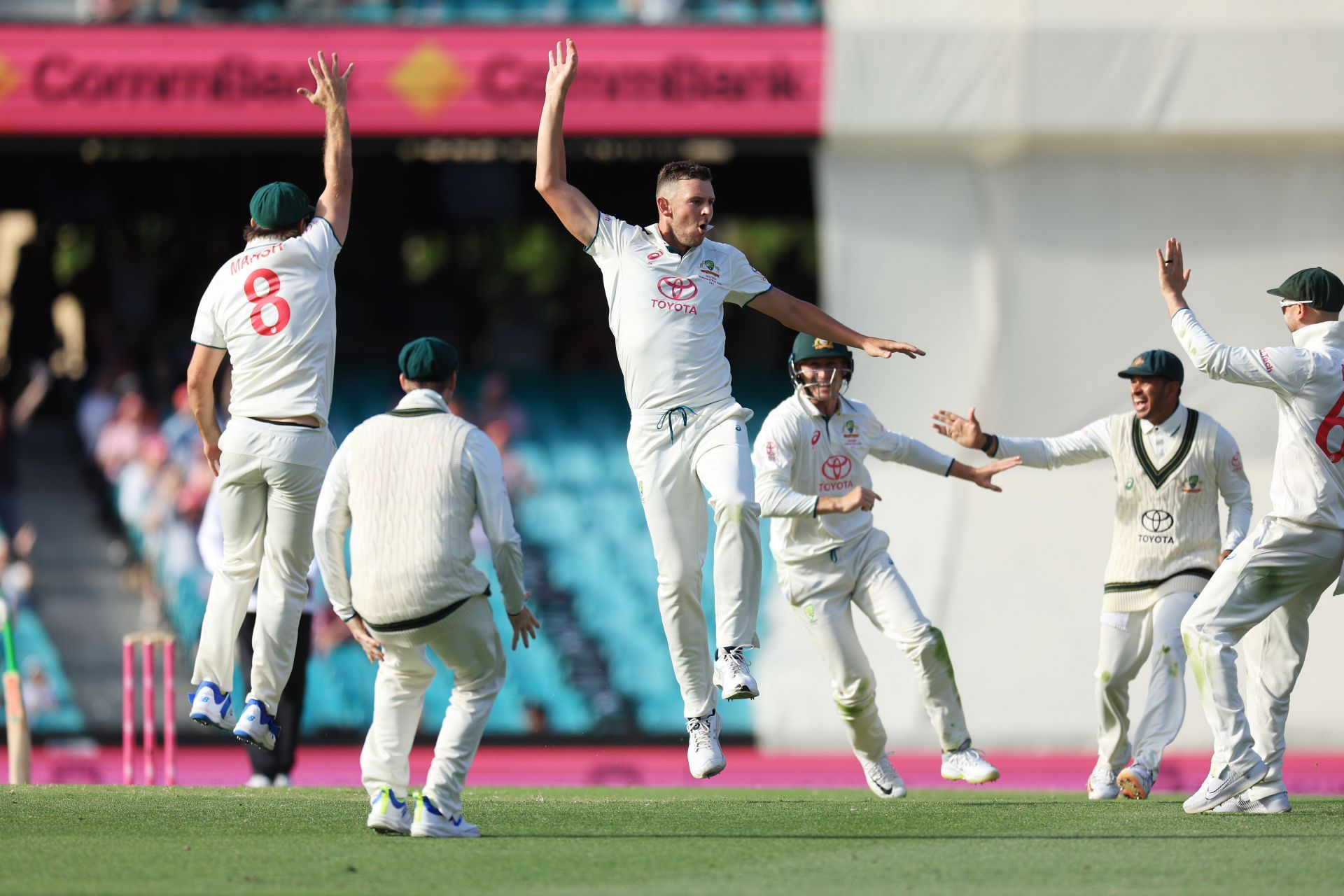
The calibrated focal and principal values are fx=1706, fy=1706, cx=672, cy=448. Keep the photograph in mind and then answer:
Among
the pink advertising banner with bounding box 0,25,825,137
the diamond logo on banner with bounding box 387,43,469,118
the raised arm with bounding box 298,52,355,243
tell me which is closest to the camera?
the raised arm with bounding box 298,52,355,243

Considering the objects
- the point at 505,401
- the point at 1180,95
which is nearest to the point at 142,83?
the point at 505,401

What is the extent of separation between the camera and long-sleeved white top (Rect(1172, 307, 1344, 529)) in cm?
735

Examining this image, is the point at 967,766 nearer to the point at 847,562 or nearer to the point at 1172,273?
the point at 847,562

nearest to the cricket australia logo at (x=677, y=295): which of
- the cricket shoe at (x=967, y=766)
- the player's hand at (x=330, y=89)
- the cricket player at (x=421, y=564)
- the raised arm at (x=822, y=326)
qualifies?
the raised arm at (x=822, y=326)

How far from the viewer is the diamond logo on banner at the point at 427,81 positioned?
14469 millimetres

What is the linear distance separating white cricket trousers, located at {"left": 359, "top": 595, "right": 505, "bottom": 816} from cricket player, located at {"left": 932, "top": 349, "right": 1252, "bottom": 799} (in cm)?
322

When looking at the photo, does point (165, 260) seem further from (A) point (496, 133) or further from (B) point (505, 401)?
(A) point (496, 133)

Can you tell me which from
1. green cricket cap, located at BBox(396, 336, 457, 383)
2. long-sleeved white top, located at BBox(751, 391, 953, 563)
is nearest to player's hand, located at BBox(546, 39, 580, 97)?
green cricket cap, located at BBox(396, 336, 457, 383)

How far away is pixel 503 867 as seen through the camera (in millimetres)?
6195

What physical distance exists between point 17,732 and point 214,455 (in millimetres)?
3517

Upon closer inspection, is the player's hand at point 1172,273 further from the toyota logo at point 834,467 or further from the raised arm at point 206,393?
the raised arm at point 206,393

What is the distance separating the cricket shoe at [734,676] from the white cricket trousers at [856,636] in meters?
1.61

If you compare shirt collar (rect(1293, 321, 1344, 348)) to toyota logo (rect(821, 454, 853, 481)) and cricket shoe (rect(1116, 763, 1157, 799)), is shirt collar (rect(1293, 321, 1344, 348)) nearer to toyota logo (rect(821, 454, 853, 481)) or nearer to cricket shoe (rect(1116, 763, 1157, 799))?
toyota logo (rect(821, 454, 853, 481))

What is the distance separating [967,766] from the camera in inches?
342
